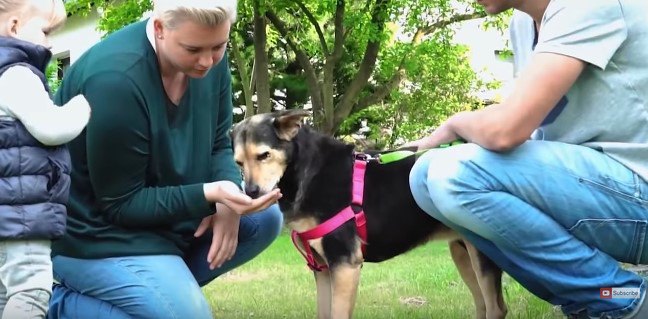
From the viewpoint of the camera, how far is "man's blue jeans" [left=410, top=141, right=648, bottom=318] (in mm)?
2967

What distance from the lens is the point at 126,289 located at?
324cm

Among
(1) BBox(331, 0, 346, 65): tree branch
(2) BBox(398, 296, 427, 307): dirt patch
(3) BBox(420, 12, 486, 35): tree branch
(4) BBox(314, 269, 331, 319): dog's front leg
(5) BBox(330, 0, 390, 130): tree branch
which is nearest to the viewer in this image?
(4) BBox(314, 269, 331, 319): dog's front leg

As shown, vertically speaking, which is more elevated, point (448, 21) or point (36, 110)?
point (36, 110)

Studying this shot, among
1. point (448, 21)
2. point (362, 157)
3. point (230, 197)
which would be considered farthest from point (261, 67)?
point (230, 197)

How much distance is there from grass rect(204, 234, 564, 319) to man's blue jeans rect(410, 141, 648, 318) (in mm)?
1566

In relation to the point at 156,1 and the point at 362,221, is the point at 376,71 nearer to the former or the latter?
the point at 362,221

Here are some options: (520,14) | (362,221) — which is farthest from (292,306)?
(520,14)

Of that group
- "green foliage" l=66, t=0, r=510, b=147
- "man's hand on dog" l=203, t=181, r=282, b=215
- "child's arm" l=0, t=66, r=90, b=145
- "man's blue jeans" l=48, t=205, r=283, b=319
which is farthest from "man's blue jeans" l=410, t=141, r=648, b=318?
"green foliage" l=66, t=0, r=510, b=147

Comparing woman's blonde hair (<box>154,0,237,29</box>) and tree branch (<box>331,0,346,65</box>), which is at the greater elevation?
woman's blonde hair (<box>154,0,237,29</box>)

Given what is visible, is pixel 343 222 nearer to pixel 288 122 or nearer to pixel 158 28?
pixel 288 122

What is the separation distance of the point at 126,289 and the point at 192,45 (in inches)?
41.0

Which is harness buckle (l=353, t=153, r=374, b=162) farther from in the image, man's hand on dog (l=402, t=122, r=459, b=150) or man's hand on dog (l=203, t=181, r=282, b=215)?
man's hand on dog (l=203, t=181, r=282, b=215)

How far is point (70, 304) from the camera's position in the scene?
3369 millimetres

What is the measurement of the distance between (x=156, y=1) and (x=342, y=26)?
1475 centimetres
